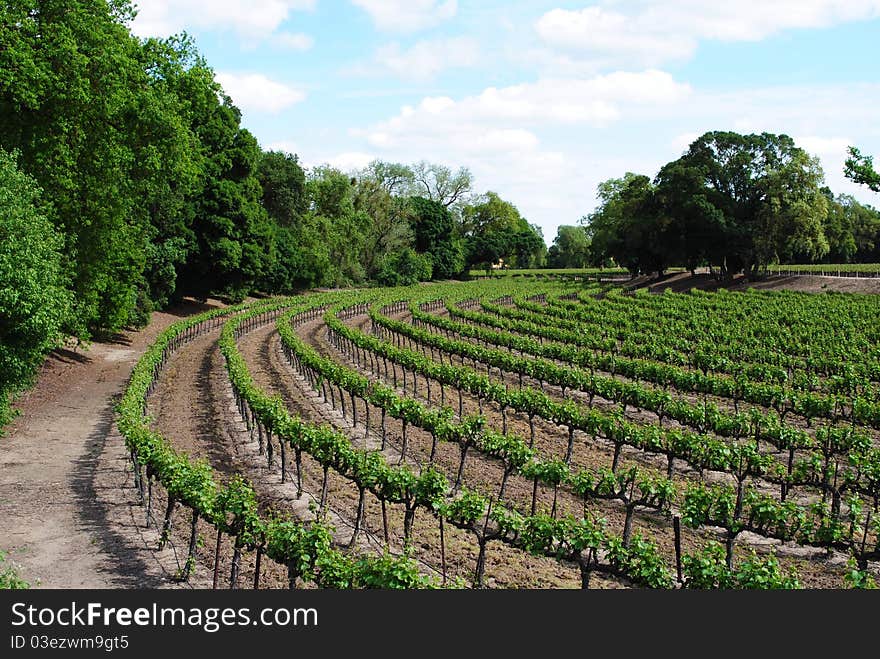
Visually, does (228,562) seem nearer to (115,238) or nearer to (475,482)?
(475,482)

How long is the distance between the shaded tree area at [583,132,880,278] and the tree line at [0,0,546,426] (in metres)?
39.9

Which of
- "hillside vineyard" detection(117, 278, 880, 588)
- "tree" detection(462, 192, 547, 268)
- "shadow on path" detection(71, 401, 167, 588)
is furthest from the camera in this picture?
"tree" detection(462, 192, 547, 268)

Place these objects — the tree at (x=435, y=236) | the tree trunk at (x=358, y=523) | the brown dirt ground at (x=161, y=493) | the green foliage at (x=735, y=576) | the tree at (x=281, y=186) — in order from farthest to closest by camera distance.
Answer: the tree at (x=435, y=236), the tree at (x=281, y=186), the tree trunk at (x=358, y=523), the brown dirt ground at (x=161, y=493), the green foliage at (x=735, y=576)

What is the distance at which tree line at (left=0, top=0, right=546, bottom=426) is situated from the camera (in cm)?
2058

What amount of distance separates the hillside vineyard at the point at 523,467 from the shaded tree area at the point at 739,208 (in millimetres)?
35279

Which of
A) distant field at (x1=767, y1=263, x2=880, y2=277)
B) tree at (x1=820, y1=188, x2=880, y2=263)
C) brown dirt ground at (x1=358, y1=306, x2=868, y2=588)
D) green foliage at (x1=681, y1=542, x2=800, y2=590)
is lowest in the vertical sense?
brown dirt ground at (x1=358, y1=306, x2=868, y2=588)

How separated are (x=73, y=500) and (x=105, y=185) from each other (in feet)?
50.6

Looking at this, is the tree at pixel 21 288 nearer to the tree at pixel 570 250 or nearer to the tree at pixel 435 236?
the tree at pixel 435 236

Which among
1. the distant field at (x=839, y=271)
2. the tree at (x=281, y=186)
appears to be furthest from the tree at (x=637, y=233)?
the tree at (x=281, y=186)

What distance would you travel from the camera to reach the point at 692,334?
37.2 metres

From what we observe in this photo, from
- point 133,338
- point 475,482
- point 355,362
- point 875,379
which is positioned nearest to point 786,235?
point 875,379

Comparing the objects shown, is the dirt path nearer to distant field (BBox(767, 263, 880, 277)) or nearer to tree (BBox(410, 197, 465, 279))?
distant field (BBox(767, 263, 880, 277))

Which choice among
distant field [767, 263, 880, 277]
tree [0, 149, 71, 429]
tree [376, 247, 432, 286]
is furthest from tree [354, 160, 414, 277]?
tree [0, 149, 71, 429]

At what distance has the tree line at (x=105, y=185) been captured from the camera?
2058 centimetres
